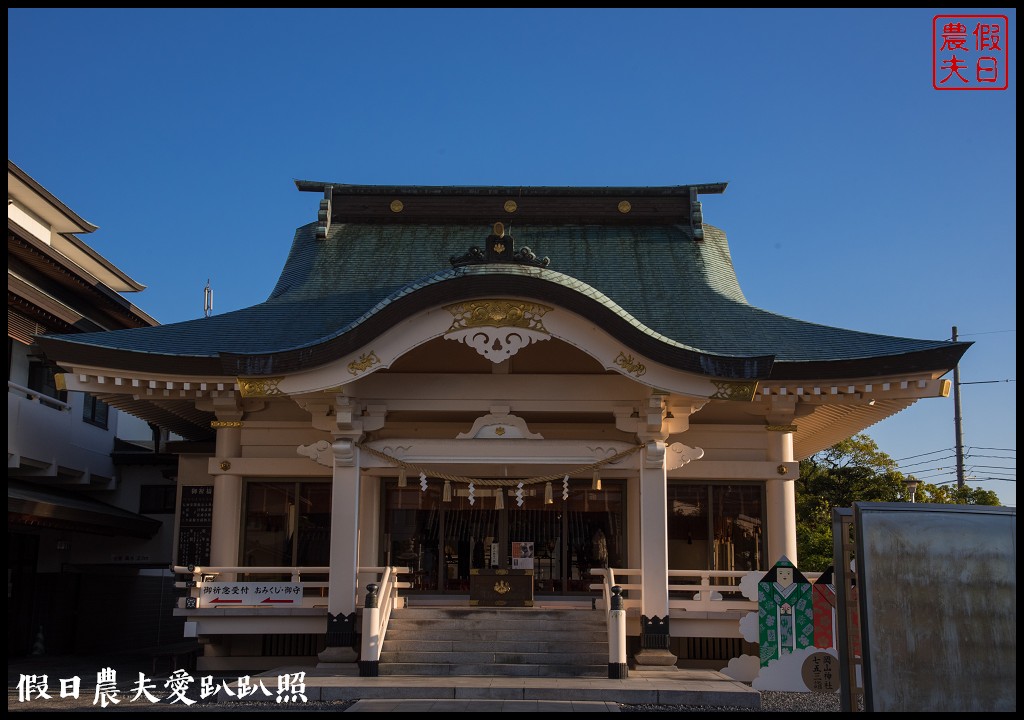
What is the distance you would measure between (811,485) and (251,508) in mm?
21900

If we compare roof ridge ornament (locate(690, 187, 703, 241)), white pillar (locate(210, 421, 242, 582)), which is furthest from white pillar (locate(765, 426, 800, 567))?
white pillar (locate(210, 421, 242, 582))

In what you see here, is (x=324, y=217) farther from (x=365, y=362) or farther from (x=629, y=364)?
(x=629, y=364)

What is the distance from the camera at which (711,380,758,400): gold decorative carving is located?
13.9 metres

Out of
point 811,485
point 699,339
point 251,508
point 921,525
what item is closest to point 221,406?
point 251,508

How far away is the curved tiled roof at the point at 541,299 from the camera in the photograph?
543 inches

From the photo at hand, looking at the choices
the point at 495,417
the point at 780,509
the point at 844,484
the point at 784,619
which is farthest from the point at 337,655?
the point at 844,484

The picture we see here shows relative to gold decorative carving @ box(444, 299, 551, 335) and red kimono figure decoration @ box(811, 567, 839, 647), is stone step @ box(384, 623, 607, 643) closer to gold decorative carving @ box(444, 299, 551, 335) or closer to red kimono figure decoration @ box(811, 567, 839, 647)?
red kimono figure decoration @ box(811, 567, 839, 647)

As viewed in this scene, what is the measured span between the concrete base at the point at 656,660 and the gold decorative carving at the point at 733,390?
370 cm

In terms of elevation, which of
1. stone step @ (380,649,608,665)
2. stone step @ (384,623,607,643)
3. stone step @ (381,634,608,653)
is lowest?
stone step @ (380,649,608,665)

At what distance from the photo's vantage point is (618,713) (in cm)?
1033

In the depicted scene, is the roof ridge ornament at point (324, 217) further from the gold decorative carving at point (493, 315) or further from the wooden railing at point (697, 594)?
the wooden railing at point (697, 594)

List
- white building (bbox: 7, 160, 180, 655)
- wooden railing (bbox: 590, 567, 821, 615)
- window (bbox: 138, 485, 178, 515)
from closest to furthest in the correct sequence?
1. wooden railing (bbox: 590, 567, 821, 615)
2. white building (bbox: 7, 160, 180, 655)
3. window (bbox: 138, 485, 178, 515)

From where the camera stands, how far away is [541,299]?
13828 mm

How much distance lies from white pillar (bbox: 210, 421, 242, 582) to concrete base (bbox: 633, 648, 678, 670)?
6574 mm
